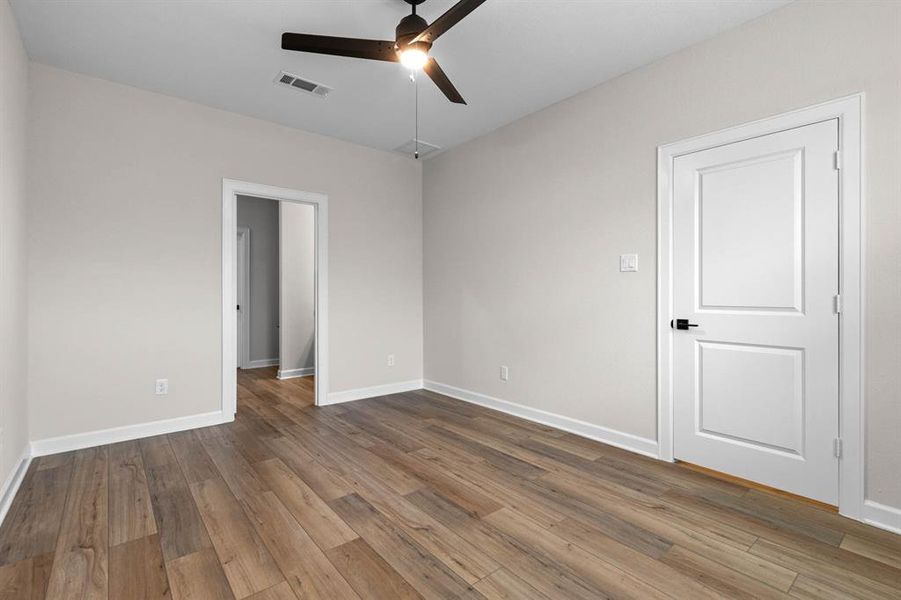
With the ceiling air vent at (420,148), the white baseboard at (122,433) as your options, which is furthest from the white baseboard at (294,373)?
the ceiling air vent at (420,148)

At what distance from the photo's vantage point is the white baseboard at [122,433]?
9.59 feet

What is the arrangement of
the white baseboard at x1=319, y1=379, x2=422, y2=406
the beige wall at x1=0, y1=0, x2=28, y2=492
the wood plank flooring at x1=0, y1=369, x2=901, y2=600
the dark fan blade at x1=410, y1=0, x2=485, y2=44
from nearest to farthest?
the wood plank flooring at x1=0, y1=369, x2=901, y2=600 → the dark fan blade at x1=410, y1=0, x2=485, y2=44 → the beige wall at x1=0, y1=0, x2=28, y2=492 → the white baseboard at x1=319, y1=379, x2=422, y2=406

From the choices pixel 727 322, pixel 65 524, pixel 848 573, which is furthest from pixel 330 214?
pixel 848 573

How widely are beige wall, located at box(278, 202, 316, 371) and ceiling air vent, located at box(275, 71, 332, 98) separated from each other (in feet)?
8.80

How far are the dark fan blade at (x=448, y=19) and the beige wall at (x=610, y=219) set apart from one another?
65.9 inches

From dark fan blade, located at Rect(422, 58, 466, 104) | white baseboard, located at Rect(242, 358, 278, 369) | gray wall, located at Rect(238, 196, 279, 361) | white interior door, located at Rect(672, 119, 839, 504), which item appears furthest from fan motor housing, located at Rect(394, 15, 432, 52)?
white baseboard, located at Rect(242, 358, 278, 369)

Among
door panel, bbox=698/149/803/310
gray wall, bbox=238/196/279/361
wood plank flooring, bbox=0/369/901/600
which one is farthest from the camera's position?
gray wall, bbox=238/196/279/361

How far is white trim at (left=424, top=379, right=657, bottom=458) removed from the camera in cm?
295

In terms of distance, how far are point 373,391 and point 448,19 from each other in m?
3.62

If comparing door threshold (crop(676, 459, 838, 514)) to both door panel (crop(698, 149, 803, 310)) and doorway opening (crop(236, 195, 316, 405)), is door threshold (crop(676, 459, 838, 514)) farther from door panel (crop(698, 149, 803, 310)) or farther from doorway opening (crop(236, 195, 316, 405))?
doorway opening (crop(236, 195, 316, 405))

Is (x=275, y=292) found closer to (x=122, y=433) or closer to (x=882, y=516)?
(x=122, y=433)

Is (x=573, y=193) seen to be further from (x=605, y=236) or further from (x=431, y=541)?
(x=431, y=541)

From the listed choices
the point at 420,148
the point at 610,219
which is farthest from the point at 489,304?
the point at 420,148

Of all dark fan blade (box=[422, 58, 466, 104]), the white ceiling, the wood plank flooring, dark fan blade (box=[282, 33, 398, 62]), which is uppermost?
the white ceiling
